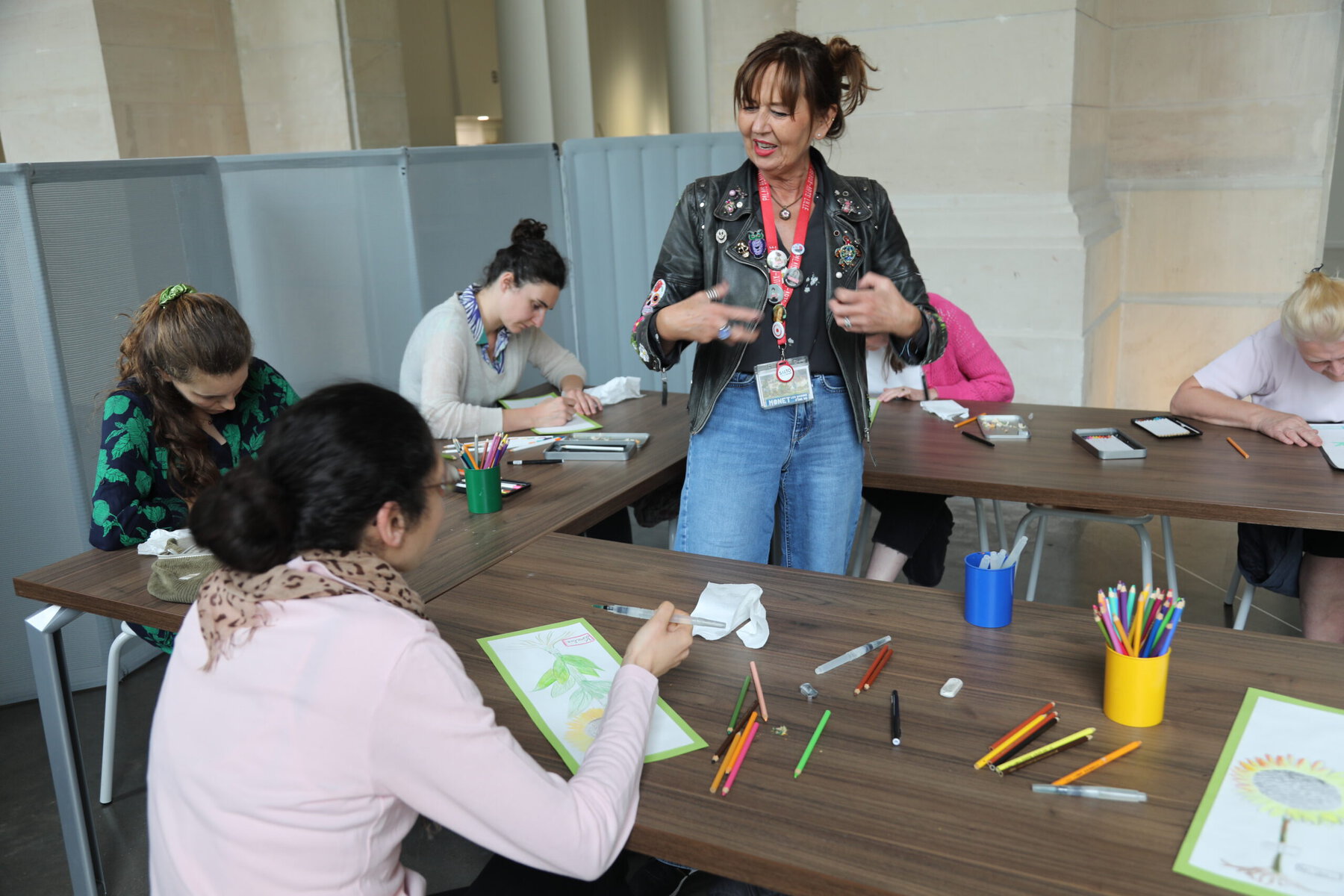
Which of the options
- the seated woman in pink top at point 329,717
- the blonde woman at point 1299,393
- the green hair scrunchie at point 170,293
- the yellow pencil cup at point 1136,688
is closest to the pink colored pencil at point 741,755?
the seated woman in pink top at point 329,717

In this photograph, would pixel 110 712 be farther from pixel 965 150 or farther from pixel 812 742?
pixel 965 150

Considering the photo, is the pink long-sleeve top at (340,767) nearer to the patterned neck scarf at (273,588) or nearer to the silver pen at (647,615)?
the patterned neck scarf at (273,588)

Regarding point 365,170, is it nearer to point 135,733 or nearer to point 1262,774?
point 135,733

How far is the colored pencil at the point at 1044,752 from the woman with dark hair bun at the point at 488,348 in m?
1.80

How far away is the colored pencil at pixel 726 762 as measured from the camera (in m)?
1.16

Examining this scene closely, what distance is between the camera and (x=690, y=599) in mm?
1641

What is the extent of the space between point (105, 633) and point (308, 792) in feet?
8.43

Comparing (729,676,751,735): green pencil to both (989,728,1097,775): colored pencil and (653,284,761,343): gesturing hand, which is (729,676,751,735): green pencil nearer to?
(989,728,1097,775): colored pencil

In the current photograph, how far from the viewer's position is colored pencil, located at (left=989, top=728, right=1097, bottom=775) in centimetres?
116

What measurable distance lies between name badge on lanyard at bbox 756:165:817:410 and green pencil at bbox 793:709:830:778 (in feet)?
2.58

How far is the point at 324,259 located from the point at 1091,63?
3361mm

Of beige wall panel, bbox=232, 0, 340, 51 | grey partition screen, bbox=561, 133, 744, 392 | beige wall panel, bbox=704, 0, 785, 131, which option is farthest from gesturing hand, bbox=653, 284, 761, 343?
beige wall panel, bbox=232, 0, 340, 51

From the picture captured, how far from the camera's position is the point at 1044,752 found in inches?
46.4

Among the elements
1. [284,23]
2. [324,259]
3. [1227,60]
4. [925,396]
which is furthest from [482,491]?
[284,23]
